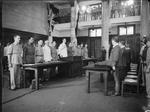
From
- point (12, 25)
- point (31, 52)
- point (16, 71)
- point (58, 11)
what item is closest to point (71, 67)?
point (31, 52)

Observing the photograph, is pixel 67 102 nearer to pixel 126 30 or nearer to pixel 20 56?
pixel 20 56

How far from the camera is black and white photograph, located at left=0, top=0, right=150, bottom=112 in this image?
12.2ft

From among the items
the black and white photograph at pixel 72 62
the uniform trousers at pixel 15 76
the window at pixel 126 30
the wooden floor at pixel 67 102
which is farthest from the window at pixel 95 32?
the uniform trousers at pixel 15 76

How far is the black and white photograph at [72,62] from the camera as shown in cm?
373

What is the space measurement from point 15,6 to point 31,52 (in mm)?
5034

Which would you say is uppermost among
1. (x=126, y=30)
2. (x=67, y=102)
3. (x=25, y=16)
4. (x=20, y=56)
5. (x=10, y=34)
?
(x=25, y=16)

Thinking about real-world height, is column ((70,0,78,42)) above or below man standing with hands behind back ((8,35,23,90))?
above

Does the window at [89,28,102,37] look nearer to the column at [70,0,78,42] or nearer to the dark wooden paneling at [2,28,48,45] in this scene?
the column at [70,0,78,42]

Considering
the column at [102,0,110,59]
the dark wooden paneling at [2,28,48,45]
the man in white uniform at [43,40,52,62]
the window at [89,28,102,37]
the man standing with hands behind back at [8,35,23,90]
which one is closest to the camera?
the man standing with hands behind back at [8,35,23,90]

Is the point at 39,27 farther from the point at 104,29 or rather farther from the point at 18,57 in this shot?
the point at 18,57

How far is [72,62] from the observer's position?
7.14 meters

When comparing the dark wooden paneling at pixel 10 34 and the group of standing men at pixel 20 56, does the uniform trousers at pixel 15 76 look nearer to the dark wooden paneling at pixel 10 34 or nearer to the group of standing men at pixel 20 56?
the group of standing men at pixel 20 56

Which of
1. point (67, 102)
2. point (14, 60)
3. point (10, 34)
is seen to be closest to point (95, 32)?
point (10, 34)

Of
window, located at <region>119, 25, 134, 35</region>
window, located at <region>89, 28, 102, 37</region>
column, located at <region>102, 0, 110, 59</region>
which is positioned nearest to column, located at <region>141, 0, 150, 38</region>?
column, located at <region>102, 0, 110, 59</region>
